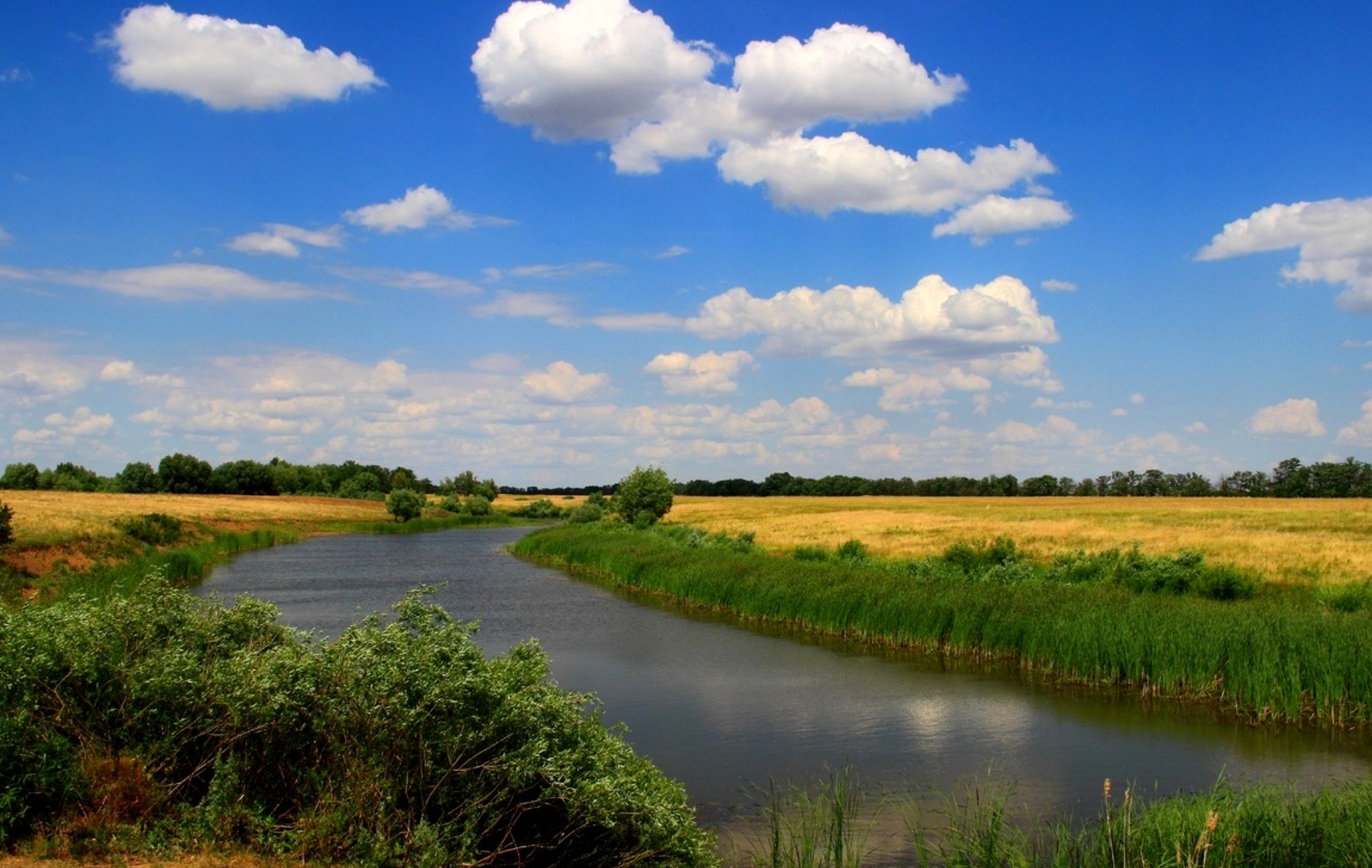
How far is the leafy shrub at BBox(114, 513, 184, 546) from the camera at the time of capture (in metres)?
38.9

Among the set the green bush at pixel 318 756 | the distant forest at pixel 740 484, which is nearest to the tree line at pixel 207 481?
the distant forest at pixel 740 484

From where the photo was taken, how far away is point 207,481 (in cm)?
9862

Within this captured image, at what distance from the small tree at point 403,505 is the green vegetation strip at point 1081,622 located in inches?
2195

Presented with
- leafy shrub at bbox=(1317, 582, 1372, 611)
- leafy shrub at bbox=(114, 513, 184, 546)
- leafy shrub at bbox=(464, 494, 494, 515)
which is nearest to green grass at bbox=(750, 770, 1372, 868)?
leafy shrub at bbox=(1317, 582, 1372, 611)

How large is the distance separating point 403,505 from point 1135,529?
201 ft

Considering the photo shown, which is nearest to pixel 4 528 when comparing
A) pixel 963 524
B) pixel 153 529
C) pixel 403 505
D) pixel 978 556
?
pixel 153 529

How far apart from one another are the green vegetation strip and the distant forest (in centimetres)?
5745

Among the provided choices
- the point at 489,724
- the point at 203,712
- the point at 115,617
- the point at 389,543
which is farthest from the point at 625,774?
the point at 389,543

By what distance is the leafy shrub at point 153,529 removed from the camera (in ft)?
128

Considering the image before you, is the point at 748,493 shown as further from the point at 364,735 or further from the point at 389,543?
the point at 364,735

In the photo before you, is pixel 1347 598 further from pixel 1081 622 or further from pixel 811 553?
pixel 811 553

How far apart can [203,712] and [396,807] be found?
1.80m

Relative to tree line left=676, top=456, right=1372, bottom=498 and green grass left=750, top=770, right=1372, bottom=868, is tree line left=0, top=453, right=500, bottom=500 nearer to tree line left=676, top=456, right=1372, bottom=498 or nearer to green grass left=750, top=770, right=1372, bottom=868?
tree line left=676, top=456, right=1372, bottom=498

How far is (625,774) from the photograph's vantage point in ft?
25.7
